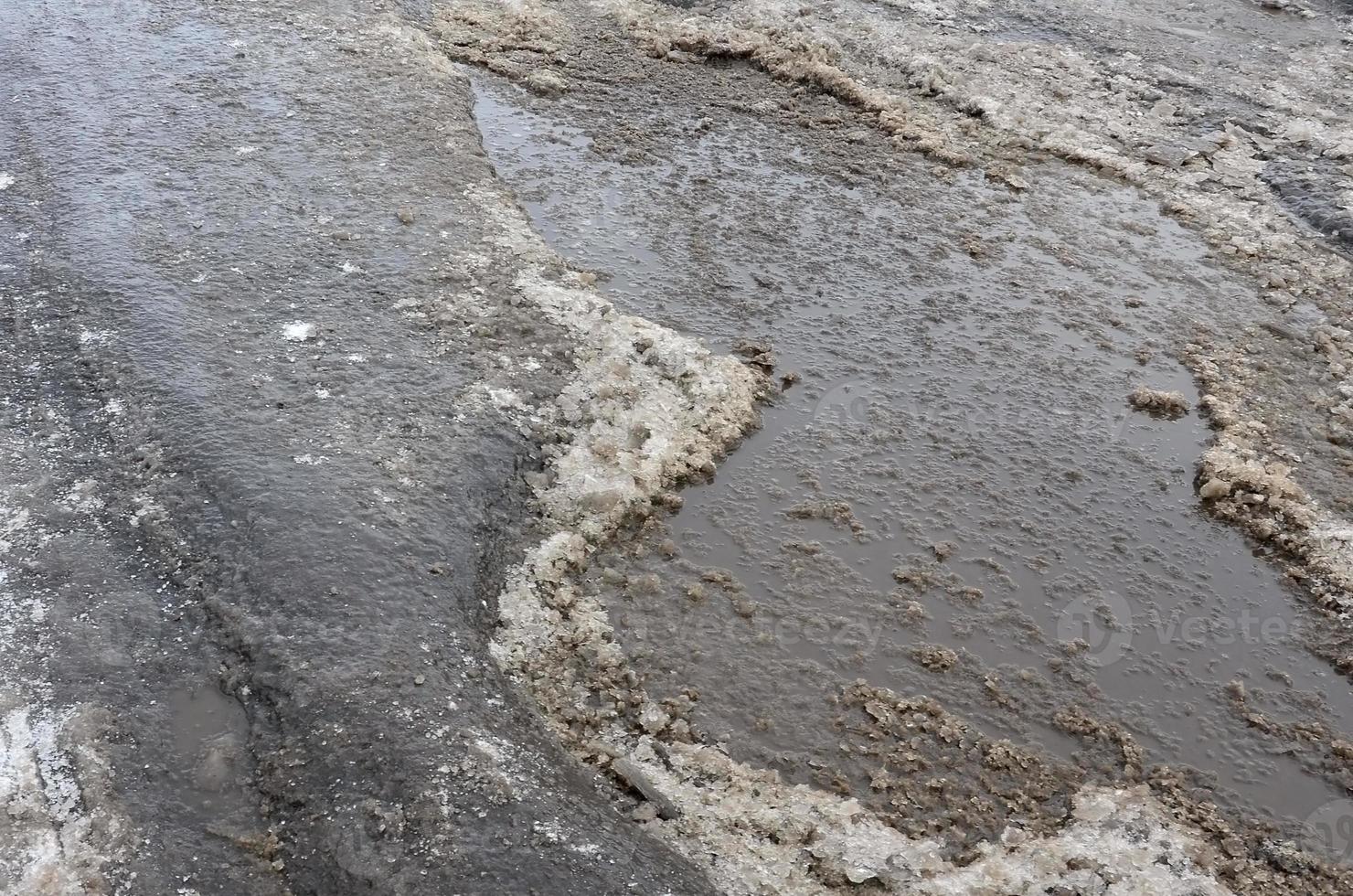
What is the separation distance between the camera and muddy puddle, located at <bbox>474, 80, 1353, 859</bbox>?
4660 mm

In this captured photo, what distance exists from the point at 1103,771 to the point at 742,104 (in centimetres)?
656

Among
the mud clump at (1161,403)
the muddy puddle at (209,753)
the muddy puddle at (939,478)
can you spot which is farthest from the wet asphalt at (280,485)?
the mud clump at (1161,403)

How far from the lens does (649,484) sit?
5.38m

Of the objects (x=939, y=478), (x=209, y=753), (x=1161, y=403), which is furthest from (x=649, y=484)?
(x=1161, y=403)

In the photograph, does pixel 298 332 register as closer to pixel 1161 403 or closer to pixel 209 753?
pixel 209 753

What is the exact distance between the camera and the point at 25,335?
5727mm

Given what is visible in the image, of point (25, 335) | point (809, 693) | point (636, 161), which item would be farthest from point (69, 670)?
point (636, 161)

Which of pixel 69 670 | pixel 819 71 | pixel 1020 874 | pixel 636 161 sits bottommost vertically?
pixel 69 670

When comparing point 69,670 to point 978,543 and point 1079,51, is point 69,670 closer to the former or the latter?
point 978,543

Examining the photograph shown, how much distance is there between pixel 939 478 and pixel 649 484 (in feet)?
5.29

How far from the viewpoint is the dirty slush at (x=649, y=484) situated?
13.0 feet

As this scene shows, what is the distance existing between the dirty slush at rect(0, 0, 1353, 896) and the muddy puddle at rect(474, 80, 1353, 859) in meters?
0.03

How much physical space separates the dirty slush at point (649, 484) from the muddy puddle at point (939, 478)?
27 millimetres

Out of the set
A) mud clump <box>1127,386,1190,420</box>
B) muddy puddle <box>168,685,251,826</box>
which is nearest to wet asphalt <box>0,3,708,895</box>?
muddy puddle <box>168,685,251,826</box>
